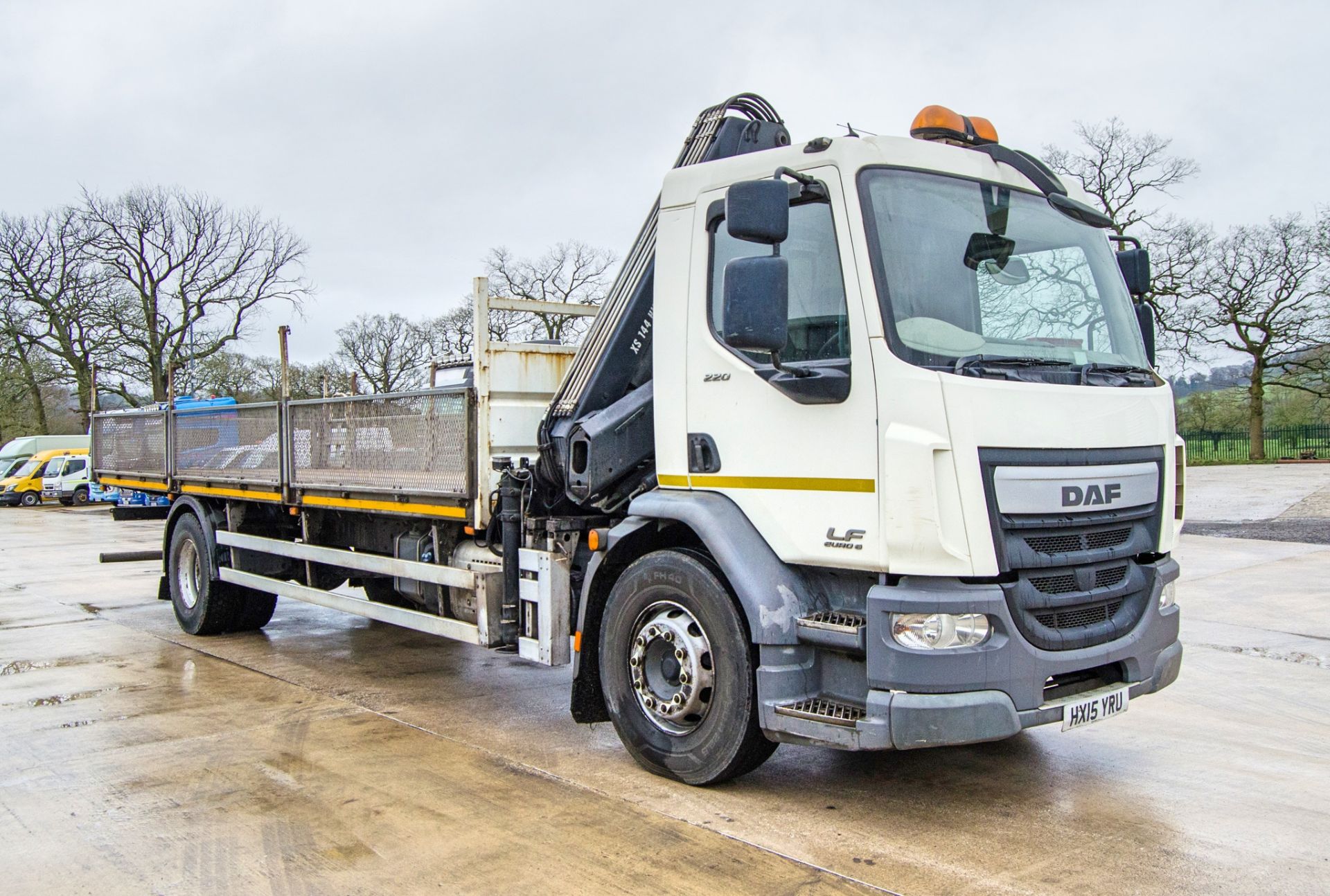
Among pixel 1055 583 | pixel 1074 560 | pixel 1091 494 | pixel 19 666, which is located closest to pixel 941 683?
pixel 1055 583

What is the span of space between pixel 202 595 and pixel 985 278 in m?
7.51

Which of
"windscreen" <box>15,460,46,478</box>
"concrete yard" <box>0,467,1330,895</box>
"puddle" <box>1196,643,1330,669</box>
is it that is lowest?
"puddle" <box>1196,643,1330,669</box>

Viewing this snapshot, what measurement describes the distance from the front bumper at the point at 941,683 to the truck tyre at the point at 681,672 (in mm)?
298

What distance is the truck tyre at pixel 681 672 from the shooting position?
4.50 meters

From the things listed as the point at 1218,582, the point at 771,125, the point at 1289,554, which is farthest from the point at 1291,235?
the point at 771,125

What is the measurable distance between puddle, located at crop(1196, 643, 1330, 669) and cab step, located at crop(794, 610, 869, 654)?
17.1 ft

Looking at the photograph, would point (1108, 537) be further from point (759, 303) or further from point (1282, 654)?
point (1282, 654)

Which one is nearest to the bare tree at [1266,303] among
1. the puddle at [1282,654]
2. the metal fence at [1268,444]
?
the metal fence at [1268,444]

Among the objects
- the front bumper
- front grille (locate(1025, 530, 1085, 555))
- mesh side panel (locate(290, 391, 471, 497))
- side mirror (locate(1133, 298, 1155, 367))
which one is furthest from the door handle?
side mirror (locate(1133, 298, 1155, 367))

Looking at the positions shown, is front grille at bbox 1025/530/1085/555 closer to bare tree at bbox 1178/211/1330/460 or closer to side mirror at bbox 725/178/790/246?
side mirror at bbox 725/178/790/246

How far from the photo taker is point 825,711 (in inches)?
167

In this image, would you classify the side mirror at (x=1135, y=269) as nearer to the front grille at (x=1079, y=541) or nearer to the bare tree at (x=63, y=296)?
the front grille at (x=1079, y=541)

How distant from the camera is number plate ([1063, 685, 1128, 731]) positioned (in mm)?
4184

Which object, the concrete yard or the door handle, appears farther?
the door handle
